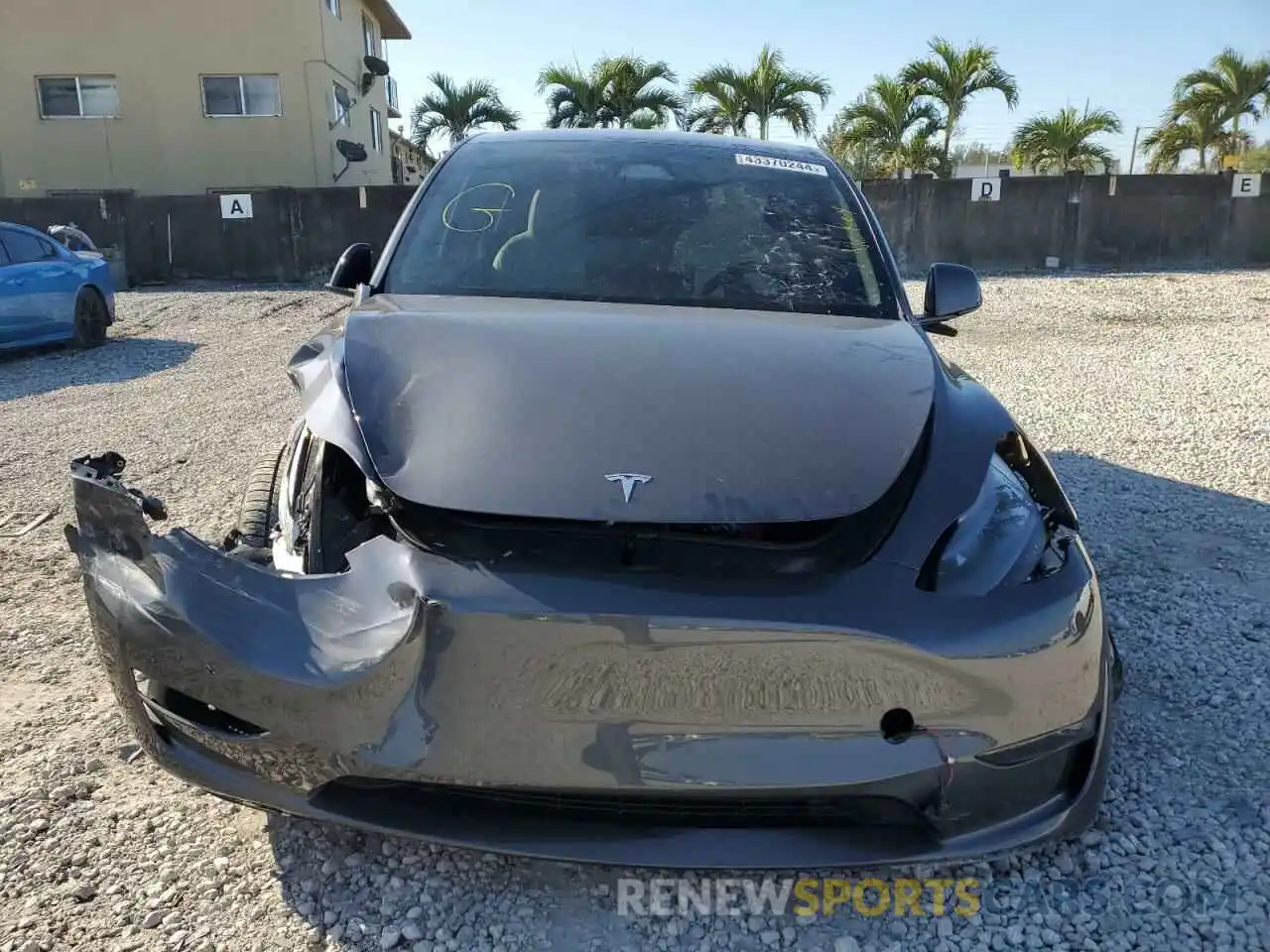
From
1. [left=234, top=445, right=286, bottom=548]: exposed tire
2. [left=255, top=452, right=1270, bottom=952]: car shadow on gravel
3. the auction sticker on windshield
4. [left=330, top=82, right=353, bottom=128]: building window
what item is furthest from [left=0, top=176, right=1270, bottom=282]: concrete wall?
[left=255, top=452, right=1270, bottom=952]: car shadow on gravel

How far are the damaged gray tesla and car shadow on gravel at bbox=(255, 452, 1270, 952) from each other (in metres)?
0.30

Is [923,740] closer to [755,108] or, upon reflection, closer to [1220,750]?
[1220,750]

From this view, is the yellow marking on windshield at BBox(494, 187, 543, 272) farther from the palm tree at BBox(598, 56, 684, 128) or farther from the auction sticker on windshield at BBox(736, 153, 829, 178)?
the palm tree at BBox(598, 56, 684, 128)

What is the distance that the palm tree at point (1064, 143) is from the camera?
25891 mm

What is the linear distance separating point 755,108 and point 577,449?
82.3 feet

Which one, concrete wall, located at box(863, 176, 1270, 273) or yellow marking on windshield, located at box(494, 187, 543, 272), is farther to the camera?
concrete wall, located at box(863, 176, 1270, 273)

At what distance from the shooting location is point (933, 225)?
54.7 ft

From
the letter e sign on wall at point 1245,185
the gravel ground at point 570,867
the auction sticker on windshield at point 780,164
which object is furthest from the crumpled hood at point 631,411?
the letter e sign on wall at point 1245,185

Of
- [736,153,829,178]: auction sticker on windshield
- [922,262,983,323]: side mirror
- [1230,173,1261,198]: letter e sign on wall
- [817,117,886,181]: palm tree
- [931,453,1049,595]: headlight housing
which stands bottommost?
[931,453,1049,595]: headlight housing

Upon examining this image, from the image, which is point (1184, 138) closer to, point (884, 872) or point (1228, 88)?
point (1228, 88)

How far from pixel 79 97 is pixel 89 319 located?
43.8ft

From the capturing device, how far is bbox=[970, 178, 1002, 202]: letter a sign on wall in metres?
16.6

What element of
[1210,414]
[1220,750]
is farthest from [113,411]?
[1210,414]

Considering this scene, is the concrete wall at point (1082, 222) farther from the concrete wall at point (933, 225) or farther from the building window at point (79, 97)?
the building window at point (79, 97)
